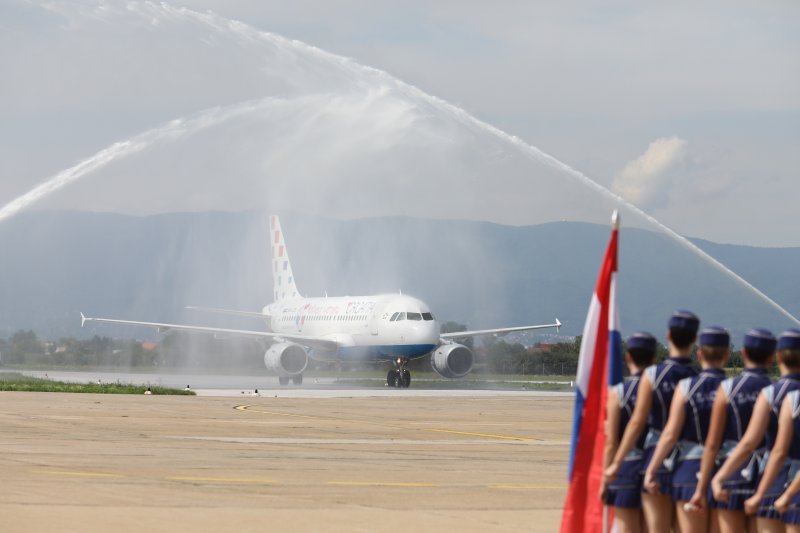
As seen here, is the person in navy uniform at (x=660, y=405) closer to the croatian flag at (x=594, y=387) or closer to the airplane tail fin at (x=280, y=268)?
the croatian flag at (x=594, y=387)

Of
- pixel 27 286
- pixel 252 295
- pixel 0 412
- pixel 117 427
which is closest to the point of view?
pixel 117 427

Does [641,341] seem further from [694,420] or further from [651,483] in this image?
[651,483]

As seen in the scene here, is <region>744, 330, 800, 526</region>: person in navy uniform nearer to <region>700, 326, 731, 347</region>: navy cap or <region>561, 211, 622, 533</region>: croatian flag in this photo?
<region>700, 326, 731, 347</region>: navy cap

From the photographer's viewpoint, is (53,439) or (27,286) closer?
(53,439)

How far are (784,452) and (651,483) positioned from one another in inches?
40.3

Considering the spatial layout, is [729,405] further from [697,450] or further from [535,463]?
[535,463]

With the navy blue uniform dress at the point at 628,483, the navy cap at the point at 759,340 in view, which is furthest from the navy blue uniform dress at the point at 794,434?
the navy blue uniform dress at the point at 628,483

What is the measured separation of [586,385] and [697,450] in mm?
995

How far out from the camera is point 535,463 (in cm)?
2200

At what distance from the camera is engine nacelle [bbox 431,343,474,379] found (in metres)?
61.2

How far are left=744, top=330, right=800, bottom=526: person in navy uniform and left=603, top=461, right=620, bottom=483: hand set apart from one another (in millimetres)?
992

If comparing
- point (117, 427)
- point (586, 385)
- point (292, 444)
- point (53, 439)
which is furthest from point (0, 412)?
point (586, 385)

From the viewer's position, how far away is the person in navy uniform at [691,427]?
31.3 feet

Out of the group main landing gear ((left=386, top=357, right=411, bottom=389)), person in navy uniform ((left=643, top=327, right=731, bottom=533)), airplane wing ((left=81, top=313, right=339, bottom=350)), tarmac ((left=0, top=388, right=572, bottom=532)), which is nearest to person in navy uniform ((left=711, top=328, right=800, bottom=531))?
person in navy uniform ((left=643, top=327, right=731, bottom=533))
